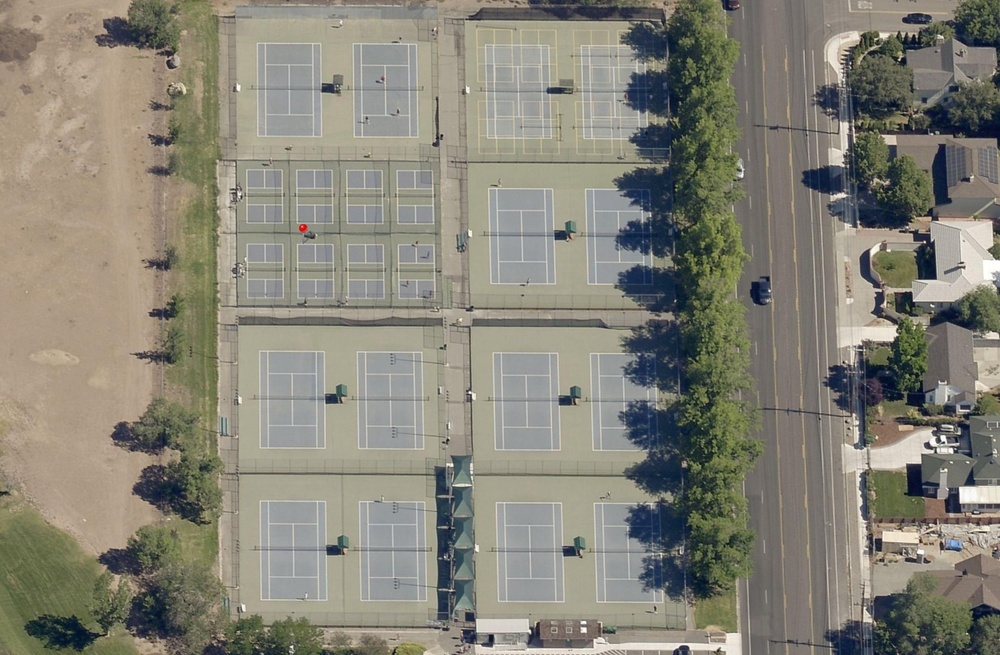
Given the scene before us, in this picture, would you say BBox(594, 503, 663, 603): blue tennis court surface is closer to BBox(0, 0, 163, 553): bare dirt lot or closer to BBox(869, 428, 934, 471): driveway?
BBox(869, 428, 934, 471): driveway

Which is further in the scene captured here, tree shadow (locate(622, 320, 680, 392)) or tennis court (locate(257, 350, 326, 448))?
tree shadow (locate(622, 320, 680, 392))

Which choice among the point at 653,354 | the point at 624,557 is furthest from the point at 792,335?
the point at 624,557

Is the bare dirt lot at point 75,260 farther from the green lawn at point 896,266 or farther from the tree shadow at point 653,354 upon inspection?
the green lawn at point 896,266

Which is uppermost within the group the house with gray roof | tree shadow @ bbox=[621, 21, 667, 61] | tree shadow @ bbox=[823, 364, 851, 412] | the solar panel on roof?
tree shadow @ bbox=[621, 21, 667, 61]

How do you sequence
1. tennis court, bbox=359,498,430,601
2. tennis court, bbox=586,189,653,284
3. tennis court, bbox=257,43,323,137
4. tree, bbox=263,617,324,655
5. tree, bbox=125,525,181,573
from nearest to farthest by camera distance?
tree, bbox=263,617,324,655 → tree, bbox=125,525,181,573 → tennis court, bbox=359,498,430,601 → tennis court, bbox=586,189,653,284 → tennis court, bbox=257,43,323,137

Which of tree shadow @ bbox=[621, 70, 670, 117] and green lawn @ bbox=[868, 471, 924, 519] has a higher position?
tree shadow @ bbox=[621, 70, 670, 117]

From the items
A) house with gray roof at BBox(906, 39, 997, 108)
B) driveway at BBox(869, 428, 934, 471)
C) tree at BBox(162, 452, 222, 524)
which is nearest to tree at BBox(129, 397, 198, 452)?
tree at BBox(162, 452, 222, 524)

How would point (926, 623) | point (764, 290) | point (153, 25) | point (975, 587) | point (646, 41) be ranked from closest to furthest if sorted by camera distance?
point (926, 623), point (975, 587), point (153, 25), point (764, 290), point (646, 41)

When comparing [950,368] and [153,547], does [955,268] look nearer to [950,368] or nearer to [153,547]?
[950,368]

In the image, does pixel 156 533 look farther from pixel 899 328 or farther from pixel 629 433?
pixel 899 328
